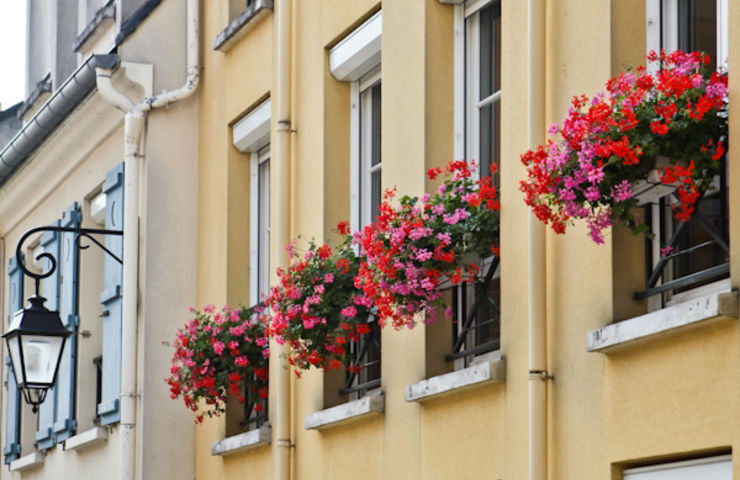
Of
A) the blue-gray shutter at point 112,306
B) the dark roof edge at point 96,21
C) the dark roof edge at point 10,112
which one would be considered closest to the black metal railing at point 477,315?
the blue-gray shutter at point 112,306

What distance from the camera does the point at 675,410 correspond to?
5.80 m

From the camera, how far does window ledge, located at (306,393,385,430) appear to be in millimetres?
8367

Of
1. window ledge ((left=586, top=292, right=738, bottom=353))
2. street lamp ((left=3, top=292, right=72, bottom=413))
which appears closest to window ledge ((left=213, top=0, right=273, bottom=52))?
street lamp ((left=3, top=292, right=72, bottom=413))

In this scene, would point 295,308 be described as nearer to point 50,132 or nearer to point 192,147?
point 192,147

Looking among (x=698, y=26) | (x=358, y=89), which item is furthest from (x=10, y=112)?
(x=698, y=26)

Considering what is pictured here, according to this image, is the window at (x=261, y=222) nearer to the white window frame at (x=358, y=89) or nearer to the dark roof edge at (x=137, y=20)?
the dark roof edge at (x=137, y=20)

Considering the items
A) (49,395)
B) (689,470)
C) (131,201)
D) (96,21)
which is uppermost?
(96,21)

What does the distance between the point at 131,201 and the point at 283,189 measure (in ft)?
7.28

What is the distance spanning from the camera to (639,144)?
5.59 meters

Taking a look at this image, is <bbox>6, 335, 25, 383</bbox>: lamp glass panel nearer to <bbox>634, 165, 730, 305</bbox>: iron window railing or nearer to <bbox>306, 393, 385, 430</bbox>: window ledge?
<bbox>306, 393, 385, 430</bbox>: window ledge

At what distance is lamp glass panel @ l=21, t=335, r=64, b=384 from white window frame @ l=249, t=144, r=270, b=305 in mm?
1421

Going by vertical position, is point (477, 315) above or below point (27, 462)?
above

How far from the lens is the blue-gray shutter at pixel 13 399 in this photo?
15.7 meters

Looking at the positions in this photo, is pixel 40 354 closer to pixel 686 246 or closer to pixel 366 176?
pixel 366 176
